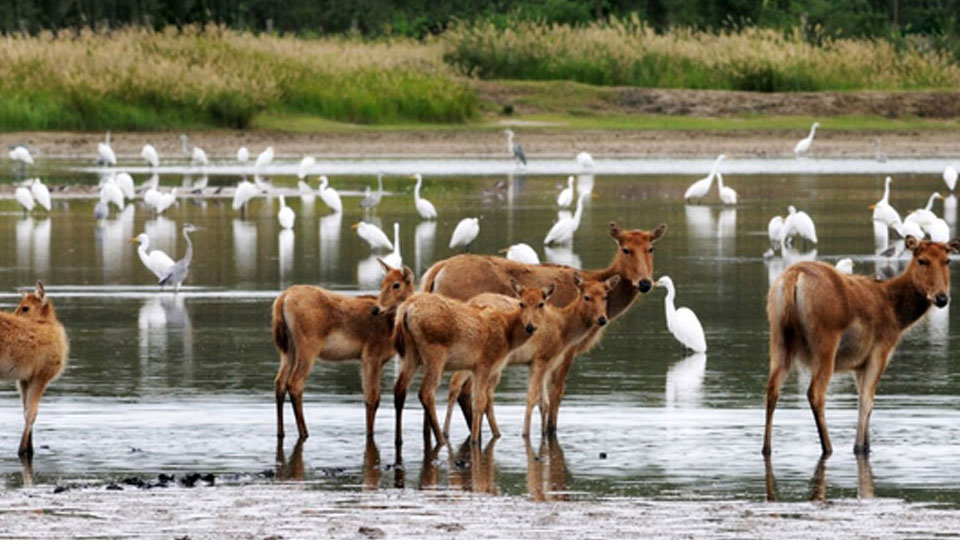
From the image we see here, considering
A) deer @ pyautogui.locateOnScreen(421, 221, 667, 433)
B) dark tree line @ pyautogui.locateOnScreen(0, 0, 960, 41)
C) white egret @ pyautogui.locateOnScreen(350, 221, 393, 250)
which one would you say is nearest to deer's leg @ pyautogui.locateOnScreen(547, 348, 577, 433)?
deer @ pyautogui.locateOnScreen(421, 221, 667, 433)

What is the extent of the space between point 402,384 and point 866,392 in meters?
2.97

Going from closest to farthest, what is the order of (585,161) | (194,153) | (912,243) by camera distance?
(912,243) → (585,161) → (194,153)

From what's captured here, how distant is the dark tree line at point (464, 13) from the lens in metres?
77.4

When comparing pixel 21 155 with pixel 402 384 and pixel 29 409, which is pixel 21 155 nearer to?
pixel 29 409

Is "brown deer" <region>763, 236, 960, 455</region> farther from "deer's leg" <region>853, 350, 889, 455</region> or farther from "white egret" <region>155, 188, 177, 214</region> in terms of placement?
"white egret" <region>155, 188, 177, 214</region>

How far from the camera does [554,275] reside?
15094 mm

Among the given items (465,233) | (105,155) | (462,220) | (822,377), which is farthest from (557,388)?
(105,155)

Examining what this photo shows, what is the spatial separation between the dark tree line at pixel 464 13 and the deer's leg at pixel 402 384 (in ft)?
188

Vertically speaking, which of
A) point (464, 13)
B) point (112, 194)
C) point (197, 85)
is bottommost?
point (112, 194)

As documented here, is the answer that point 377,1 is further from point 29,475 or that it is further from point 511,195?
point 29,475

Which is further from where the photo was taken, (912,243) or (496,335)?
(912,243)

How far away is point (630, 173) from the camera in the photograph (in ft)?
146

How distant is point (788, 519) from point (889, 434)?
127 inches

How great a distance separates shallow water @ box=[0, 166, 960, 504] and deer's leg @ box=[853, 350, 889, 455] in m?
0.14
